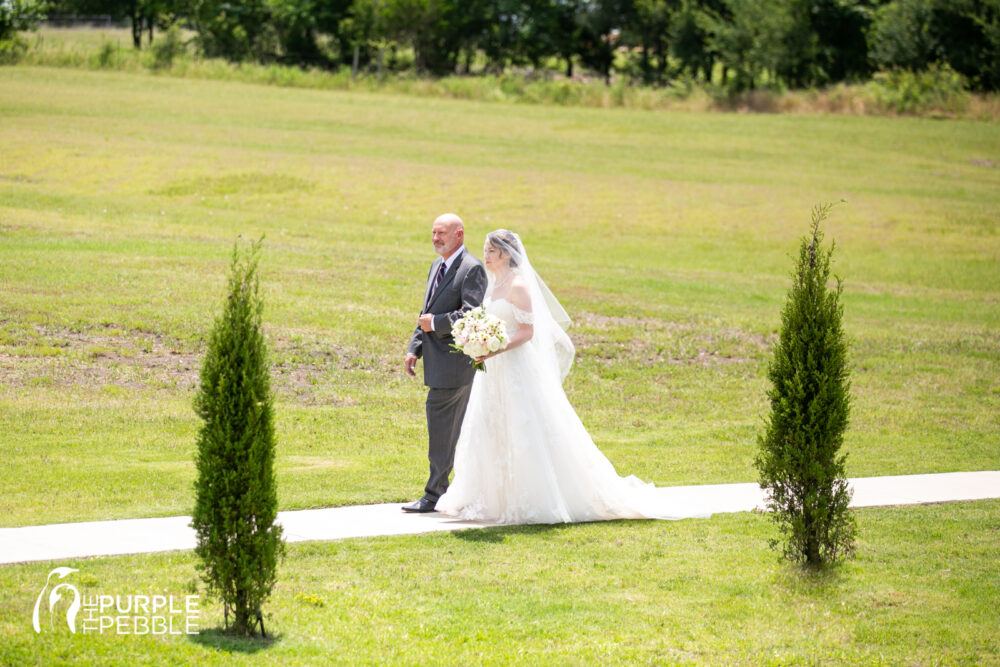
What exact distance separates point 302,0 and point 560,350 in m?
66.8

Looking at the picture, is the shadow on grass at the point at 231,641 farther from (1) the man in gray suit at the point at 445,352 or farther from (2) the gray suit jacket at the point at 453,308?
(2) the gray suit jacket at the point at 453,308

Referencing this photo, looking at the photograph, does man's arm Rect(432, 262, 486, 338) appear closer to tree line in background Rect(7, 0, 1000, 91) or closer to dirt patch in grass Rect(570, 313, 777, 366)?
dirt patch in grass Rect(570, 313, 777, 366)

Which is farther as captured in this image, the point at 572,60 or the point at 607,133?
the point at 572,60

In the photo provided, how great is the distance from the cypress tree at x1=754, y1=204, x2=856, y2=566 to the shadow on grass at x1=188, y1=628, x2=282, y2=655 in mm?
3378

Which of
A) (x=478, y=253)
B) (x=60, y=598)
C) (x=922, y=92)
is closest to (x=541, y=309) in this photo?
(x=60, y=598)

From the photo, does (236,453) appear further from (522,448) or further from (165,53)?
(165,53)

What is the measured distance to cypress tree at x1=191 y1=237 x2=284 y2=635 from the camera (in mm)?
5773

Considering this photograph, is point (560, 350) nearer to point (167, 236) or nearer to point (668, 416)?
point (668, 416)

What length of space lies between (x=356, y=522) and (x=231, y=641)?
2.80 m

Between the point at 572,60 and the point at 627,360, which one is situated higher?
the point at 572,60

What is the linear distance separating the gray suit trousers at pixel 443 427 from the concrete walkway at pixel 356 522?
15.2 inches

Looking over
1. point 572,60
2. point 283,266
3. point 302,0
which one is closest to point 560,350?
point 283,266

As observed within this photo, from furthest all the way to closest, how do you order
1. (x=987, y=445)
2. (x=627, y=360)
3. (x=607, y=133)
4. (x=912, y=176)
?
1. (x=607, y=133)
2. (x=912, y=176)
3. (x=627, y=360)
4. (x=987, y=445)

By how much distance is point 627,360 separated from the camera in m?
17.0
